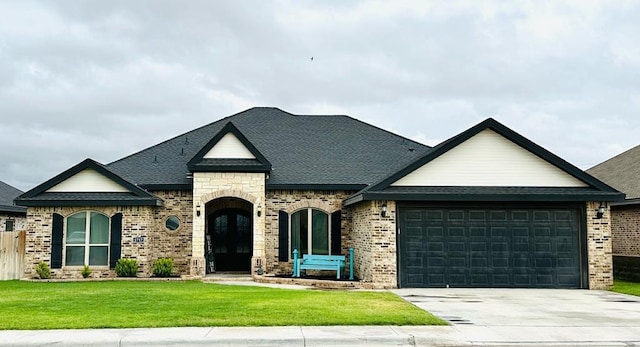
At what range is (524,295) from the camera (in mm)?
15328

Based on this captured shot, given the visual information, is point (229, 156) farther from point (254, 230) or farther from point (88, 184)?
point (88, 184)

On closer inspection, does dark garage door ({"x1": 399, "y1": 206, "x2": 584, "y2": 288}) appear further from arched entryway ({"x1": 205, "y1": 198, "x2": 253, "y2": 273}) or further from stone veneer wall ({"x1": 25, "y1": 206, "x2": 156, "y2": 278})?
stone veneer wall ({"x1": 25, "y1": 206, "x2": 156, "y2": 278})

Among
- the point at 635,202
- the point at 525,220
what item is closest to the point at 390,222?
the point at 525,220

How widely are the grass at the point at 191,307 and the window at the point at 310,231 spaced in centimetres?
477

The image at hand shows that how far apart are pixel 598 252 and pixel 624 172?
1077cm

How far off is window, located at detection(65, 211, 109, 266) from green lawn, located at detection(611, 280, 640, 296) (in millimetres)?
15809

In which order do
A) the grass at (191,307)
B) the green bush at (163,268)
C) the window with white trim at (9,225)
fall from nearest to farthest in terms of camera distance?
the grass at (191,307), the green bush at (163,268), the window with white trim at (9,225)

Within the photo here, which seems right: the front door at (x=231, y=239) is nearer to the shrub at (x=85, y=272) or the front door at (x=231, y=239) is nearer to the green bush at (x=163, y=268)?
the green bush at (x=163, y=268)

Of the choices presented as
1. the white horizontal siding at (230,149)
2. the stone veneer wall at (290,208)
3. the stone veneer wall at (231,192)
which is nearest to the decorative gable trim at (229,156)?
the white horizontal siding at (230,149)

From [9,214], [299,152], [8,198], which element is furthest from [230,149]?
[8,198]

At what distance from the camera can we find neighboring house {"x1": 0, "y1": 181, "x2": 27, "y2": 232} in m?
26.2

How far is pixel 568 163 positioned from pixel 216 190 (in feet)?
36.2

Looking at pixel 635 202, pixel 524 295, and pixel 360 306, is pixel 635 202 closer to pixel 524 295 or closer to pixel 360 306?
pixel 524 295

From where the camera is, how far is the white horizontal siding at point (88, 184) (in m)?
19.7
